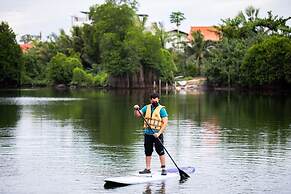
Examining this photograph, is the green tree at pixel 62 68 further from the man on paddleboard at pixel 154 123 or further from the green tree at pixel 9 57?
the man on paddleboard at pixel 154 123

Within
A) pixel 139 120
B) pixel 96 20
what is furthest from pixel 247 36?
pixel 139 120

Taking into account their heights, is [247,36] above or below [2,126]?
above

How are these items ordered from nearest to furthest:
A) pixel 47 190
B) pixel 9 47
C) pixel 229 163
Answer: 1. pixel 47 190
2. pixel 229 163
3. pixel 9 47

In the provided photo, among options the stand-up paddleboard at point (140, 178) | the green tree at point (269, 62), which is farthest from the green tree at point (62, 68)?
the stand-up paddleboard at point (140, 178)

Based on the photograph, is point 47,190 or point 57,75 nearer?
point 47,190

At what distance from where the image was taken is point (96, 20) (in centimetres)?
11069

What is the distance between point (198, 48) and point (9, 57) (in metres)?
32.2

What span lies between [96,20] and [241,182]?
319 ft

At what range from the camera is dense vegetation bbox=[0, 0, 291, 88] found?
295 ft

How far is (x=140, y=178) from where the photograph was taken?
49.4ft

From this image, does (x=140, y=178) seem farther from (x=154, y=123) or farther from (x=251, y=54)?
(x=251, y=54)

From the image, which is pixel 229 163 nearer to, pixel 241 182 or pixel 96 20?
pixel 241 182

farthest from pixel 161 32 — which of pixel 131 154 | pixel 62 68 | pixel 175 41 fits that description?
pixel 131 154

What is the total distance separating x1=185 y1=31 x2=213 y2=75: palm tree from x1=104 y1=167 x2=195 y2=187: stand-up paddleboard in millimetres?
93888
